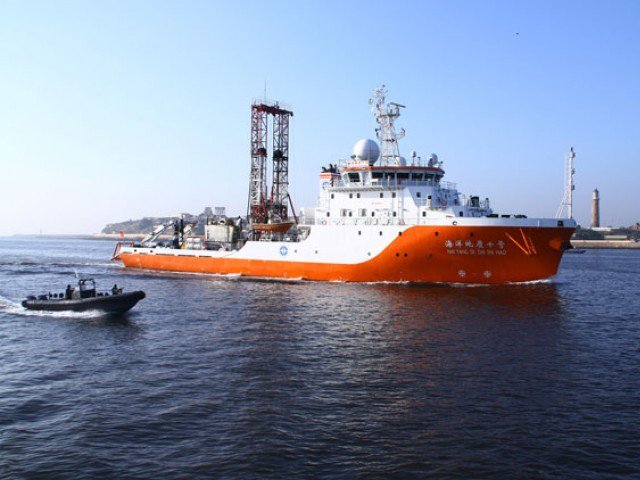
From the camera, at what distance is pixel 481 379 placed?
16.5 meters

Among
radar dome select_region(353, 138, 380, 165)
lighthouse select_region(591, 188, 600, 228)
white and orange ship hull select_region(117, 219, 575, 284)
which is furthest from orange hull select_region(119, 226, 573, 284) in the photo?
lighthouse select_region(591, 188, 600, 228)

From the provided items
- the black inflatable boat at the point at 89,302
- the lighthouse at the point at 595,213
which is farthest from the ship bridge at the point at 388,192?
the lighthouse at the point at 595,213

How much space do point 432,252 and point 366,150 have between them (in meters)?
11.6

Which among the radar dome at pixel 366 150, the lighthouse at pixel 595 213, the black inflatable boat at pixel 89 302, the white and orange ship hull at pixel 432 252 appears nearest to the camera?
the black inflatable boat at pixel 89 302

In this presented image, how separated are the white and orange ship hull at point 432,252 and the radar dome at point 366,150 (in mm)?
7045

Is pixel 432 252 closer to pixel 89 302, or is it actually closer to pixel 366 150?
pixel 366 150

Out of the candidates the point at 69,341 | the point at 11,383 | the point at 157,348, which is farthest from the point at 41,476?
the point at 69,341

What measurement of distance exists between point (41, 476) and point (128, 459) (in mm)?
1781

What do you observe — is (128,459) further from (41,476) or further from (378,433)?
(378,433)

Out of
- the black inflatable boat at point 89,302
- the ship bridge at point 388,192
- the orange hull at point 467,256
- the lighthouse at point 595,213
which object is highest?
the lighthouse at point 595,213

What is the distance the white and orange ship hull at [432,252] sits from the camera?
1312 inches

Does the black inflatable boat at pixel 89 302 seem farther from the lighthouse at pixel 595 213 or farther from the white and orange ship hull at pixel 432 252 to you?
the lighthouse at pixel 595 213

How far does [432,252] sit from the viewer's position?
113 feet

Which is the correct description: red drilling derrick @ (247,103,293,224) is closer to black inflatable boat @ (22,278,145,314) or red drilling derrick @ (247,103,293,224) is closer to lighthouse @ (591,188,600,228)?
black inflatable boat @ (22,278,145,314)
